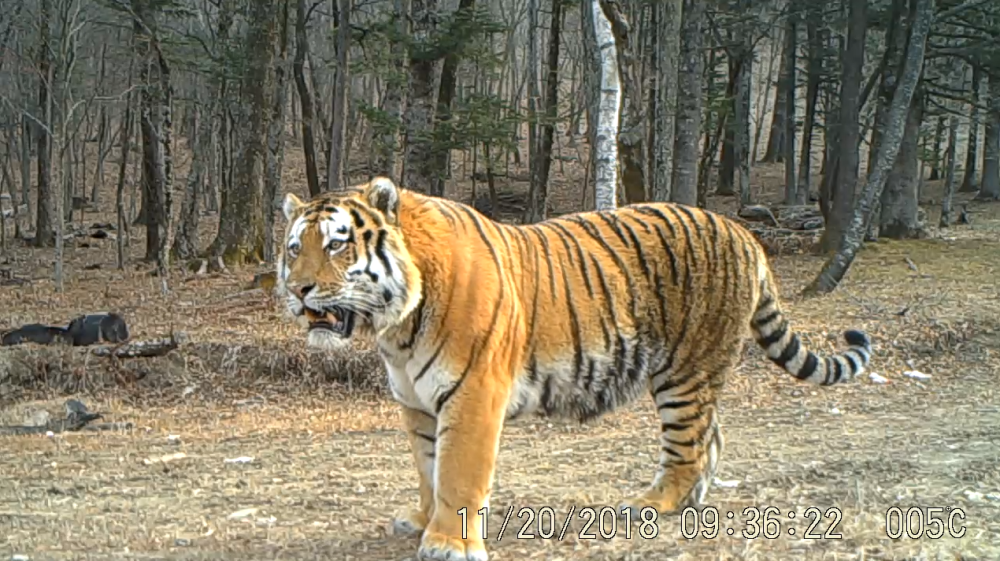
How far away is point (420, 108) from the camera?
17047 mm

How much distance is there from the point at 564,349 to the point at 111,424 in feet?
21.4

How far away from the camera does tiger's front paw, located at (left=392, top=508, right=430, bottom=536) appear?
517 centimetres

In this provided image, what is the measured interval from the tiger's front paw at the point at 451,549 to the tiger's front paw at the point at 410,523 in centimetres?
65

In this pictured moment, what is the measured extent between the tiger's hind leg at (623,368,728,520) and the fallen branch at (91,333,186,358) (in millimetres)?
7939

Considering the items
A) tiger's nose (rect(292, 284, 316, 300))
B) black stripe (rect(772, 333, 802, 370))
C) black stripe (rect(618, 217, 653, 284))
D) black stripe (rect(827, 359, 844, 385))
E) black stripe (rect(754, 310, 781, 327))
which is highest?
black stripe (rect(618, 217, 653, 284))

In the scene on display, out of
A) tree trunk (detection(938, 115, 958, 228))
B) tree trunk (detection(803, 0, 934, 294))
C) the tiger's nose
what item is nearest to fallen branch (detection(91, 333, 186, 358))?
the tiger's nose

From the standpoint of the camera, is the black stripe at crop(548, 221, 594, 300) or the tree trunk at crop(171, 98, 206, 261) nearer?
the black stripe at crop(548, 221, 594, 300)

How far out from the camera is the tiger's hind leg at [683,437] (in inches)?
212

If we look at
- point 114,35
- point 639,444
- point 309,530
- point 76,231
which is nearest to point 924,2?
point 639,444

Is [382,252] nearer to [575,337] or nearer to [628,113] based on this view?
[575,337]

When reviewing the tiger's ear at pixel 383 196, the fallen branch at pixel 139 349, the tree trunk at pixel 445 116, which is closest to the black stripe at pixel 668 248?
the tiger's ear at pixel 383 196

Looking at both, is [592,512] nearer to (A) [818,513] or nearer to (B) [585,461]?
(A) [818,513]

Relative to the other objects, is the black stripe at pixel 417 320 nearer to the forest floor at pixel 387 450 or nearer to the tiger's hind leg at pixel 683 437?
the forest floor at pixel 387 450

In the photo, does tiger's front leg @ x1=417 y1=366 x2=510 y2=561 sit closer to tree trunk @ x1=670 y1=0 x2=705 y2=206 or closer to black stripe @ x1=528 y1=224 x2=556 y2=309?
black stripe @ x1=528 y1=224 x2=556 y2=309
